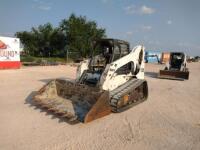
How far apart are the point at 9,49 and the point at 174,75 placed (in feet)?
43.9

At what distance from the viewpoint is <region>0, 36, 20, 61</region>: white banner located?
56.2 ft

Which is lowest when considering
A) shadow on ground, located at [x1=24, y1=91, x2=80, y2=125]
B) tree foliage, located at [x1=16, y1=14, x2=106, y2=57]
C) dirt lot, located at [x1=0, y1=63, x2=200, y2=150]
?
dirt lot, located at [x1=0, y1=63, x2=200, y2=150]

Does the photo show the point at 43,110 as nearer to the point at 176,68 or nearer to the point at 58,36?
the point at 176,68

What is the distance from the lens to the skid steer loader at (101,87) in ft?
16.9

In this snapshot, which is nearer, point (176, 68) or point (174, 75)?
point (174, 75)

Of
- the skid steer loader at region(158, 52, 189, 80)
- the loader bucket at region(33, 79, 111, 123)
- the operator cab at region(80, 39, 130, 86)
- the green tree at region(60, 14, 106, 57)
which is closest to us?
the loader bucket at region(33, 79, 111, 123)

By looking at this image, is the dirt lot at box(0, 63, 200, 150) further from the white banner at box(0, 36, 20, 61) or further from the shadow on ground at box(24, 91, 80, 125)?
the white banner at box(0, 36, 20, 61)

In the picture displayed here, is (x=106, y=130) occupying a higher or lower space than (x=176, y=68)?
lower

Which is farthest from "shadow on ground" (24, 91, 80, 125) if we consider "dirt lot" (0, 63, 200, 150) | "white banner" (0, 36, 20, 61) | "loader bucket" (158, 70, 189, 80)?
"white banner" (0, 36, 20, 61)

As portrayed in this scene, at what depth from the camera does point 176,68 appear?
16.4m

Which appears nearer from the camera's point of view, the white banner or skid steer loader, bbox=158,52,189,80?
skid steer loader, bbox=158,52,189,80

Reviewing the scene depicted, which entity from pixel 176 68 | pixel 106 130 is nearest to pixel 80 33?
pixel 176 68

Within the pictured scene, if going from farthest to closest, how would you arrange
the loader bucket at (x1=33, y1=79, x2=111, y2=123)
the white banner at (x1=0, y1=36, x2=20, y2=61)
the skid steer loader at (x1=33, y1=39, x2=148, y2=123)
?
the white banner at (x1=0, y1=36, x2=20, y2=61) → the skid steer loader at (x1=33, y1=39, x2=148, y2=123) → the loader bucket at (x1=33, y1=79, x2=111, y2=123)

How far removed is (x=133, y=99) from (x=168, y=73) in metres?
9.04
